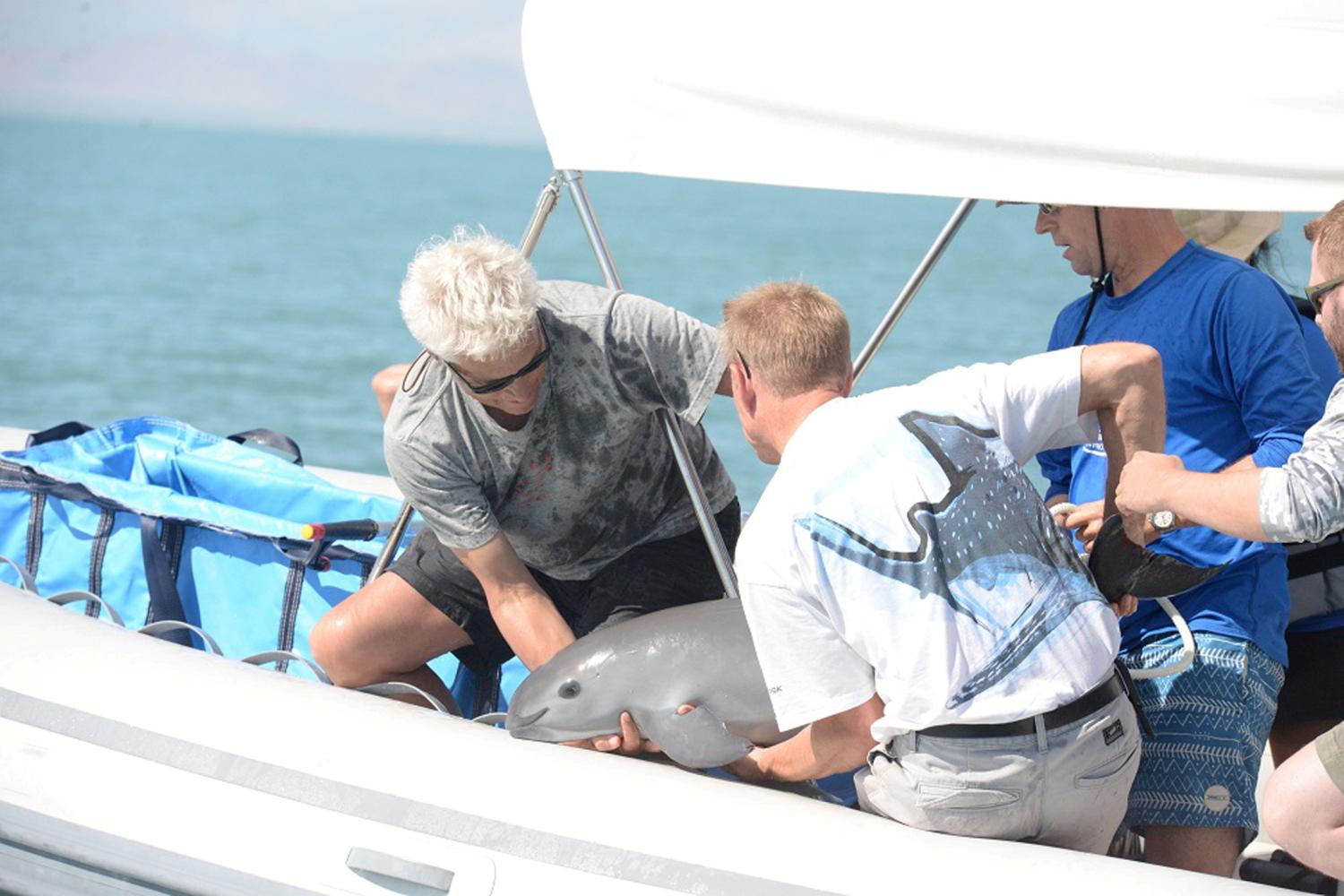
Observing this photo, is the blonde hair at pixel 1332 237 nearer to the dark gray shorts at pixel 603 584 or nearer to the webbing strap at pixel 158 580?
the dark gray shorts at pixel 603 584

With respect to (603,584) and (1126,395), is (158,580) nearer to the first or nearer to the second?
(603,584)

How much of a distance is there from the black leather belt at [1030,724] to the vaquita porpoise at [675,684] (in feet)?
0.77

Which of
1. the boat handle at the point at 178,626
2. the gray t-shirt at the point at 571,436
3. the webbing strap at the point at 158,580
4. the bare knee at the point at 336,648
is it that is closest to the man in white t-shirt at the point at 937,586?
the gray t-shirt at the point at 571,436

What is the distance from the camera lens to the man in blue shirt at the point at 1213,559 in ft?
7.04

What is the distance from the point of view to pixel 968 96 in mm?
2141

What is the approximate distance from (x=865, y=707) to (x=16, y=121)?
3643 inches

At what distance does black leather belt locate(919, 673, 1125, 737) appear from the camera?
6.18ft

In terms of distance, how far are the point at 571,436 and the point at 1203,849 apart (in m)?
1.25

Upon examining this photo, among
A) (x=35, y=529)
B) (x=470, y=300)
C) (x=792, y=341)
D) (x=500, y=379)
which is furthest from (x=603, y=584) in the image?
(x=35, y=529)

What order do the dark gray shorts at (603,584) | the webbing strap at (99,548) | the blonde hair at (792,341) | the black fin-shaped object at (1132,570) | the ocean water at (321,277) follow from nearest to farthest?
the blonde hair at (792,341) < the black fin-shaped object at (1132,570) < the dark gray shorts at (603,584) < the webbing strap at (99,548) < the ocean water at (321,277)

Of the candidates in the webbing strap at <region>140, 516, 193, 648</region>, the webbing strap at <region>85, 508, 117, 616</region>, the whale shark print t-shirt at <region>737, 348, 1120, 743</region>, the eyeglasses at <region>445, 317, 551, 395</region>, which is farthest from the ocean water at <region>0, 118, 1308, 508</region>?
the webbing strap at <region>85, 508, 117, 616</region>

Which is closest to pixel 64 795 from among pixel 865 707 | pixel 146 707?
pixel 146 707

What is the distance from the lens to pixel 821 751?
2.09m

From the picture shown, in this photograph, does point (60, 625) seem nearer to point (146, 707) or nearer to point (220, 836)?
point (146, 707)
